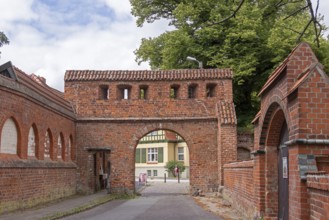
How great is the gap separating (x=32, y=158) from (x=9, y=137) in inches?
95.6

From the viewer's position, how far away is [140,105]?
2525 cm

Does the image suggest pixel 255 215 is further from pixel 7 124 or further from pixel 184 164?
pixel 184 164

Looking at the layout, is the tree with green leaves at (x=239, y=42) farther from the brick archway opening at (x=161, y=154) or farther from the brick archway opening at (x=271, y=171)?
the brick archway opening at (x=161, y=154)

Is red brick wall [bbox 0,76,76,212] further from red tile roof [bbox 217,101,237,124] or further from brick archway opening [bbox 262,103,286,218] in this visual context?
brick archway opening [bbox 262,103,286,218]

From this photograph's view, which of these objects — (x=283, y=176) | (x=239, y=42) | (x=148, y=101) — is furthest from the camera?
(x=239, y=42)

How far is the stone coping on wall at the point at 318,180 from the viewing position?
17.6 ft

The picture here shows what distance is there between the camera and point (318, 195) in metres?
5.86

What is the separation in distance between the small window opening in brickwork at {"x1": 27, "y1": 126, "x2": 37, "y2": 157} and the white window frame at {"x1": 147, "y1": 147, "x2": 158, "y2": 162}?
42051 mm

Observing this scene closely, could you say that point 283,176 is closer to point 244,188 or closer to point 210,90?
point 244,188

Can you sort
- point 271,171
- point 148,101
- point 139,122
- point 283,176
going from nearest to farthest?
1. point 283,176
2. point 271,171
3. point 139,122
4. point 148,101

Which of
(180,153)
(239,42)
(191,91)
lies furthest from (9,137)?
(180,153)

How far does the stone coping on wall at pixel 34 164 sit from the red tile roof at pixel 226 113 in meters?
8.03

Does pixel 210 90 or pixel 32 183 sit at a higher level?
pixel 210 90

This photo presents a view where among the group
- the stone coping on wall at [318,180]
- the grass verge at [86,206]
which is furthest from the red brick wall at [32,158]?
the stone coping on wall at [318,180]
